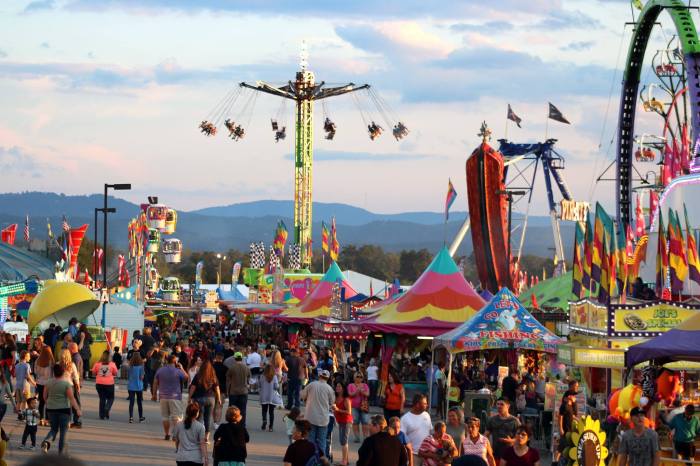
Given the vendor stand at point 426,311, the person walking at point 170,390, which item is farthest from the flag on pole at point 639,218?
the person walking at point 170,390

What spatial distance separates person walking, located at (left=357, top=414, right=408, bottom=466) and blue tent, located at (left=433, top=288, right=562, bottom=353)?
498 inches

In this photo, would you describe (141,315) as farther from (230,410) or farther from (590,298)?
(230,410)

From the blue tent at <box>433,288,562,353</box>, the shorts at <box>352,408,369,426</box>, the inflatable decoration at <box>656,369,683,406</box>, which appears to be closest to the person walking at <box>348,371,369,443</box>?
the shorts at <box>352,408,369,426</box>

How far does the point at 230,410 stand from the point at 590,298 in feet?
42.4

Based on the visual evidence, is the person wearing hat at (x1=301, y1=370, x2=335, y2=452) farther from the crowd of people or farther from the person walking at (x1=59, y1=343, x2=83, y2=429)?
the person walking at (x1=59, y1=343, x2=83, y2=429)

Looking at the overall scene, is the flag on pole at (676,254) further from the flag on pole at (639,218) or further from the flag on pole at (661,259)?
the flag on pole at (639,218)

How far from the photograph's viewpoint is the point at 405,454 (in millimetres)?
11828

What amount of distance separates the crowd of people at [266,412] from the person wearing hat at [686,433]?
2.12 metres

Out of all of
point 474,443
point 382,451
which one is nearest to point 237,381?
point 474,443

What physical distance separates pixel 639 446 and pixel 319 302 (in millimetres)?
28036

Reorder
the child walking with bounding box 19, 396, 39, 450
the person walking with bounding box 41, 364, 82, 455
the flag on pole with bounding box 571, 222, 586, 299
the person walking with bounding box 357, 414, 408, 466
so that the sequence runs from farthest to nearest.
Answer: the flag on pole with bounding box 571, 222, 586, 299 < the child walking with bounding box 19, 396, 39, 450 < the person walking with bounding box 41, 364, 82, 455 < the person walking with bounding box 357, 414, 408, 466

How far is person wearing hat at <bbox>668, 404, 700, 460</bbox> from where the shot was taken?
50.8 feet

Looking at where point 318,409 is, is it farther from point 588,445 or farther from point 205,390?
point 588,445

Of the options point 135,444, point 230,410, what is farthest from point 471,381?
point 230,410
